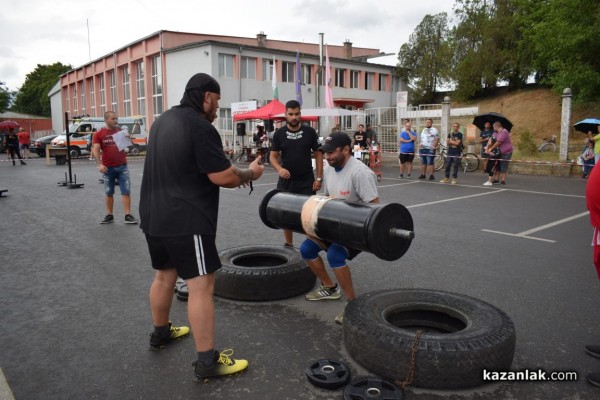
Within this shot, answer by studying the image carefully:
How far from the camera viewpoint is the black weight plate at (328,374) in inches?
113

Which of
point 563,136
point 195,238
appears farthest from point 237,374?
point 563,136

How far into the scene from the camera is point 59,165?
22.8 metres

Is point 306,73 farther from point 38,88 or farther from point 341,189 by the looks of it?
point 38,88

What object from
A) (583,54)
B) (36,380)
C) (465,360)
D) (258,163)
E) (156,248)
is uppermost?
(583,54)

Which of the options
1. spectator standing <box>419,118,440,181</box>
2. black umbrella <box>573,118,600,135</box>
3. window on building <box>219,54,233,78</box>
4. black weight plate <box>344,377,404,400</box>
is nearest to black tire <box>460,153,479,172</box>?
spectator standing <box>419,118,440,181</box>

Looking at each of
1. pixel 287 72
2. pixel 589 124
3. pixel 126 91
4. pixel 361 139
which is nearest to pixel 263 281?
pixel 589 124

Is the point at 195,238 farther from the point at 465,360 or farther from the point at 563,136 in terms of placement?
the point at 563,136

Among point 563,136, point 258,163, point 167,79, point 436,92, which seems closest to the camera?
point 258,163

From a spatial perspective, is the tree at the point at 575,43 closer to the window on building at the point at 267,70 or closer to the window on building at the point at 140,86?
the window on building at the point at 267,70

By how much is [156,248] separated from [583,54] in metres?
25.7

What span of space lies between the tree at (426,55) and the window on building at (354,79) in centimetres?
553

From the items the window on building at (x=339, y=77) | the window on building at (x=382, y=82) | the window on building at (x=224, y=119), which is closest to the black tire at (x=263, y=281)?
the window on building at (x=224, y=119)

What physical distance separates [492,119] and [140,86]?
116 feet

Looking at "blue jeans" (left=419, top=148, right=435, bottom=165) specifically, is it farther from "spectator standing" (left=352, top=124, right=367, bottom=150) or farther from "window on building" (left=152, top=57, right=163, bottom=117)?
"window on building" (left=152, top=57, right=163, bottom=117)
